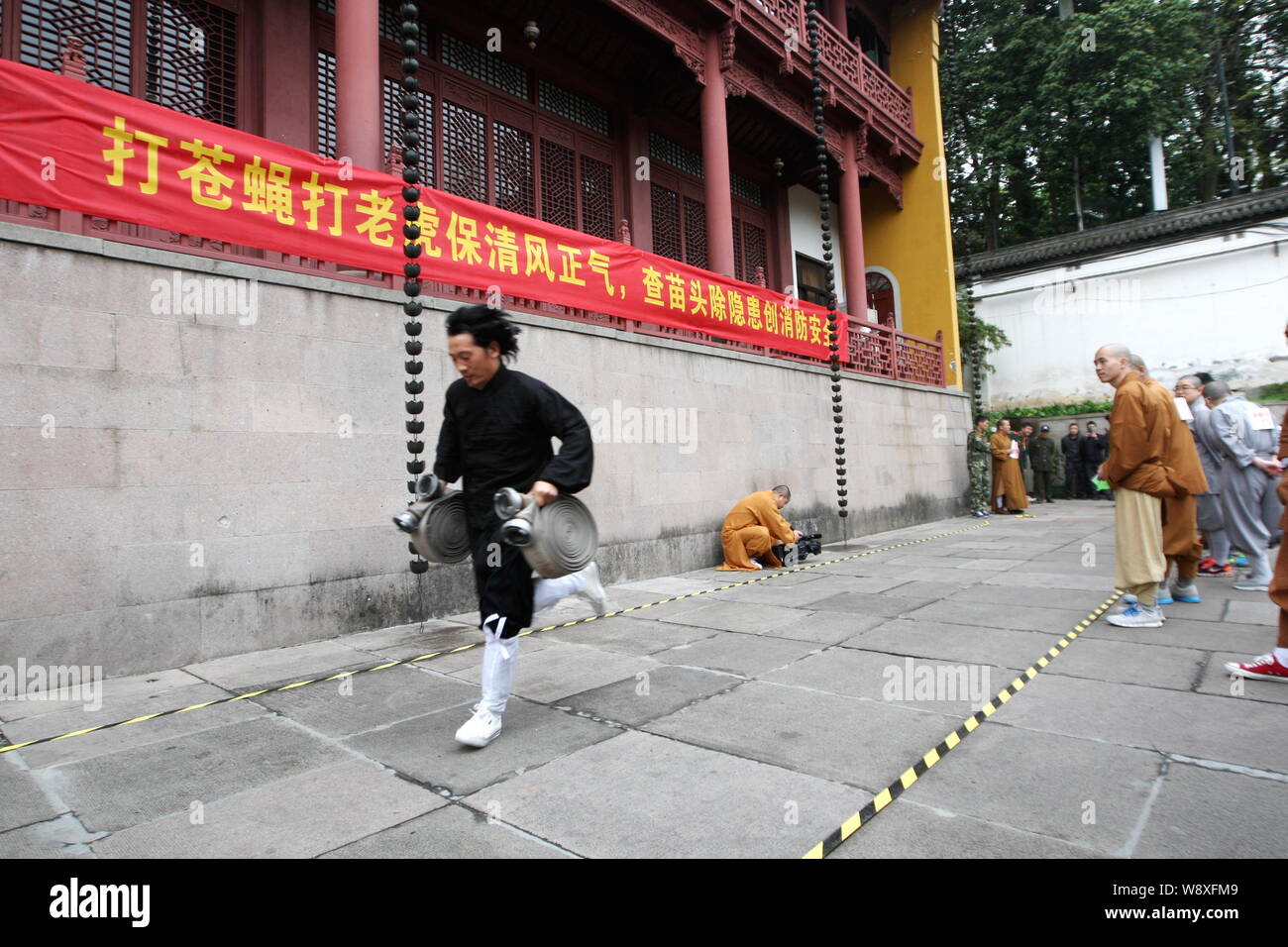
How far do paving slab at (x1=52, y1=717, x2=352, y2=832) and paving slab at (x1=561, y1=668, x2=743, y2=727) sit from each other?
107cm

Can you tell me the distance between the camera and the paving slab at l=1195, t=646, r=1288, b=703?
3156mm

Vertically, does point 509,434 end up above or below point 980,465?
below

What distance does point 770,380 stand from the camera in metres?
9.24

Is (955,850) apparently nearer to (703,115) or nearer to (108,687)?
(108,687)

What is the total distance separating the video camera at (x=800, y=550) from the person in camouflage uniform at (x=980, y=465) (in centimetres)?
666

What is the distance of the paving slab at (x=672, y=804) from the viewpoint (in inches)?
79.0

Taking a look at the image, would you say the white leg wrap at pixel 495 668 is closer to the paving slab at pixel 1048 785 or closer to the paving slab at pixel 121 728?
the paving slab at pixel 121 728

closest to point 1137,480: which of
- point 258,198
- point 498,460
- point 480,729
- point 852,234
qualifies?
point 498,460

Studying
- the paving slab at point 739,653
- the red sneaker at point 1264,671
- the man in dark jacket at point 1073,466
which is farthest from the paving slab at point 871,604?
the man in dark jacket at point 1073,466

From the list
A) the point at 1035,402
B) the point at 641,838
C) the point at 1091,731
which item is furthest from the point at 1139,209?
the point at 641,838

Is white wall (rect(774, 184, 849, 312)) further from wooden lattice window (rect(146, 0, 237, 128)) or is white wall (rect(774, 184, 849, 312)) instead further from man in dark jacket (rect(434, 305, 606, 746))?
man in dark jacket (rect(434, 305, 606, 746))

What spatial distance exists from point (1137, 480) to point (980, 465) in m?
9.92

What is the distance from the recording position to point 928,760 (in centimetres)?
255

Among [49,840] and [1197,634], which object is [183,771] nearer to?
[49,840]
